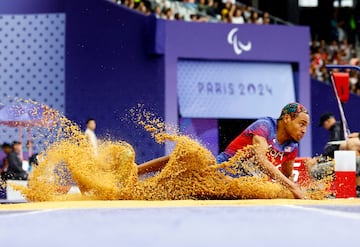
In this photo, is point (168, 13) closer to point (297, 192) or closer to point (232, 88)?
point (232, 88)

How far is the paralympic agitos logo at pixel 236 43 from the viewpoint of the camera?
1905cm

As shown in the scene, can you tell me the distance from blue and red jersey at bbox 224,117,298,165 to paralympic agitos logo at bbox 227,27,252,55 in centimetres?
1166

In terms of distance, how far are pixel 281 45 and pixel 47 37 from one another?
510cm

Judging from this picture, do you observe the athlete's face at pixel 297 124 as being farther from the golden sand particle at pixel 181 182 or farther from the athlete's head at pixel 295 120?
the golden sand particle at pixel 181 182

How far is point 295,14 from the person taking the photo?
83.4 feet

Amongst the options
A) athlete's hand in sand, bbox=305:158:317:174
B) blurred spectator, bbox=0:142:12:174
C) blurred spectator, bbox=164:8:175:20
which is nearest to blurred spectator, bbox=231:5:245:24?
blurred spectator, bbox=164:8:175:20

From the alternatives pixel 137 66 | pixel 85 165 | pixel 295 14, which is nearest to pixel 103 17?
pixel 137 66

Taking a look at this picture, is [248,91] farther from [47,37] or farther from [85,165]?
[85,165]

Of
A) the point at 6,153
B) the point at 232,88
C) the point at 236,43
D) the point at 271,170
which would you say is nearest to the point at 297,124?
the point at 271,170

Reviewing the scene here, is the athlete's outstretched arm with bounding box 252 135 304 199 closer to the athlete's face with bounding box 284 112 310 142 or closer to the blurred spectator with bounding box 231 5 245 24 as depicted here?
the athlete's face with bounding box 284 112 310 142

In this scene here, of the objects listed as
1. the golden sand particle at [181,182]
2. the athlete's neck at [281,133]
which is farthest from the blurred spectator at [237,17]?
the golden sand particle at [181,182]

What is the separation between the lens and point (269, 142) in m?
7.21

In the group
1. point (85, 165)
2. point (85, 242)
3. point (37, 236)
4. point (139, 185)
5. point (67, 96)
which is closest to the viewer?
point (85, 242)

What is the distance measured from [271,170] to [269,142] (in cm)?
53
